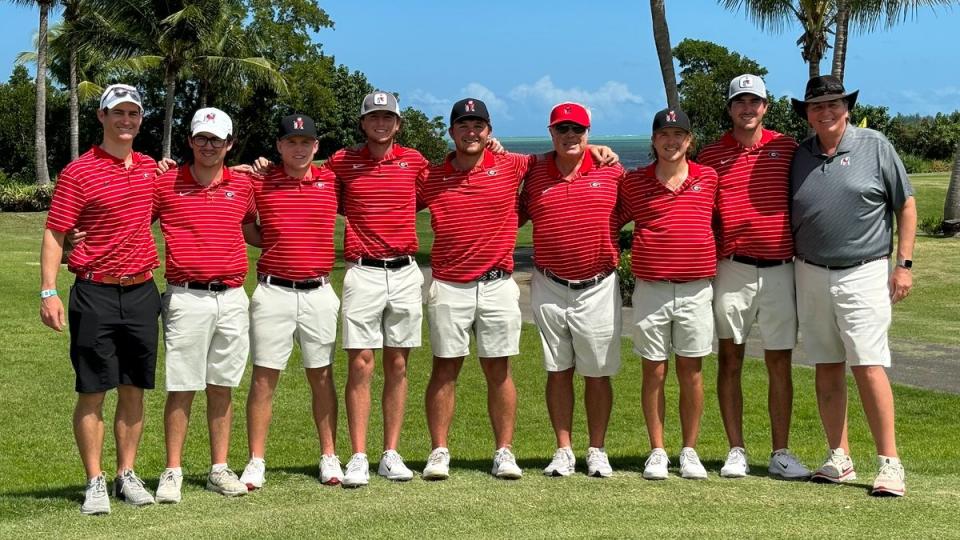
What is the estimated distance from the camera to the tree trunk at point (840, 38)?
21844mm

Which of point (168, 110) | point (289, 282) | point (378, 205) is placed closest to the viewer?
point (289, 282)

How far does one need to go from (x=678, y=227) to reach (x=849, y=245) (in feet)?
3.07

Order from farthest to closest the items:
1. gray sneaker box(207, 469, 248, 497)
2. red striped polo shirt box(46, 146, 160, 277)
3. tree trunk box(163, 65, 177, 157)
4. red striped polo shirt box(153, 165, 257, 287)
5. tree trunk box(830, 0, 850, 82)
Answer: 1. tree trunk box(163, 65, 177, 157)
2. tree trunk box(830, 0, 850, 82)
3. gray sneaker box(207, 469, 248, 497)
4. red striped polo shirt box(153, 165, 257, 287)
5. red striped polo shirt box(46, 146, 160, 277)

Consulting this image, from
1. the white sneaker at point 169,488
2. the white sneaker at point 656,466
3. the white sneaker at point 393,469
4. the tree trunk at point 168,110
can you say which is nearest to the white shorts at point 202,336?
the white sneaker at point 169,488


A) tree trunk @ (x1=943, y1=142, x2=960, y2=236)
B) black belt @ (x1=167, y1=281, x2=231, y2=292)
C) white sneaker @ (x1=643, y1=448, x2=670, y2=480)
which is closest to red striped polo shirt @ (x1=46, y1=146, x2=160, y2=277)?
black belt @ (x1=167, y1=281, x2=231, y2=292)

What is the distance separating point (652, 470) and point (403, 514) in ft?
5.06

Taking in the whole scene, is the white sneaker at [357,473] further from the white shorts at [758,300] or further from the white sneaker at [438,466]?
the white shorts at [758,300]

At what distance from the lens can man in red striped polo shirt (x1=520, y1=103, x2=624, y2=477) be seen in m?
6.84

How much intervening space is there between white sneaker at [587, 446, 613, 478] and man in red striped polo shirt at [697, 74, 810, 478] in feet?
2.22

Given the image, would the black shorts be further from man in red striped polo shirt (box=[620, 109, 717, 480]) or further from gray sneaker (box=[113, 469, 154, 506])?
man in red striped polo shirt (box=[620, 109, 717, 480])

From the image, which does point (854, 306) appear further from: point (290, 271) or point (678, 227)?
point (290, 271)

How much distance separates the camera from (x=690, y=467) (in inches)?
270

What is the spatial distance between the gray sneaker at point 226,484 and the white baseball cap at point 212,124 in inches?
73.6

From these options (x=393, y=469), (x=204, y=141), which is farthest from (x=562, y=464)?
(x=204, y=141)
